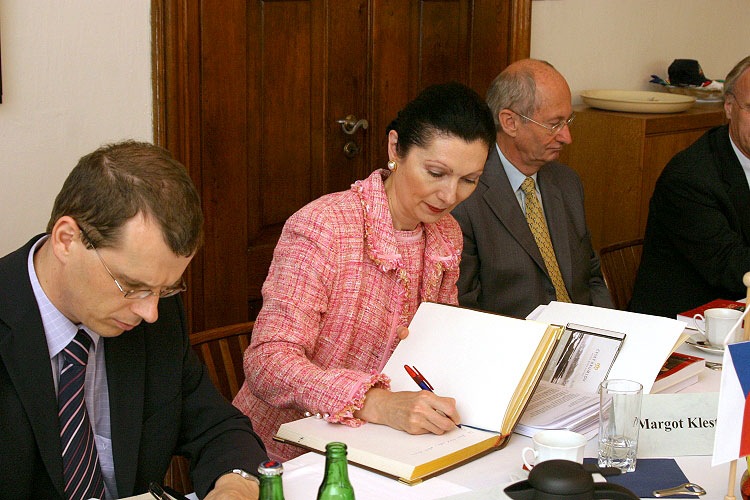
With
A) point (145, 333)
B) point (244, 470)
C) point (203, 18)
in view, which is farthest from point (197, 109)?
point (244, 470)

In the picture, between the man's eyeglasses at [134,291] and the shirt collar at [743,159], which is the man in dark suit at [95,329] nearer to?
the man's eyeglasses at [134,291]

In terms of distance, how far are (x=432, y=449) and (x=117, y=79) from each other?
1.57 m

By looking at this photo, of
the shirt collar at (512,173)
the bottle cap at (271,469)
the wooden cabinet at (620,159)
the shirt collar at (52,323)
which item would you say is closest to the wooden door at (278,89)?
the wooden cabinet at (620,159)

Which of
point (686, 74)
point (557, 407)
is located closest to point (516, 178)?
point (557, 407)

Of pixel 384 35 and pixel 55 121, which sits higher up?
pixel 384 35

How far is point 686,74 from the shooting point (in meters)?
4.93

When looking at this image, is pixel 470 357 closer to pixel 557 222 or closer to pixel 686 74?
pixel 557 222

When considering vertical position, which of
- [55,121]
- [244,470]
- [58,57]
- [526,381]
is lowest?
[244,470]

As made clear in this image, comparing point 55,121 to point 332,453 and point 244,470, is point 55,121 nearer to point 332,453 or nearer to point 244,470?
point 244,470

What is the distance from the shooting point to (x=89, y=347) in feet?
4.93

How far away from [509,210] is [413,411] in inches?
50.1

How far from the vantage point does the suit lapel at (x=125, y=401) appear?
1.52 metres

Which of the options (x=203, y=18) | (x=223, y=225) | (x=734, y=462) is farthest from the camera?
(x=223, y=225)

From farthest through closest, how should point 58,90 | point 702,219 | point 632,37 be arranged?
point 632,37 → point 702,219 → point 58,90
